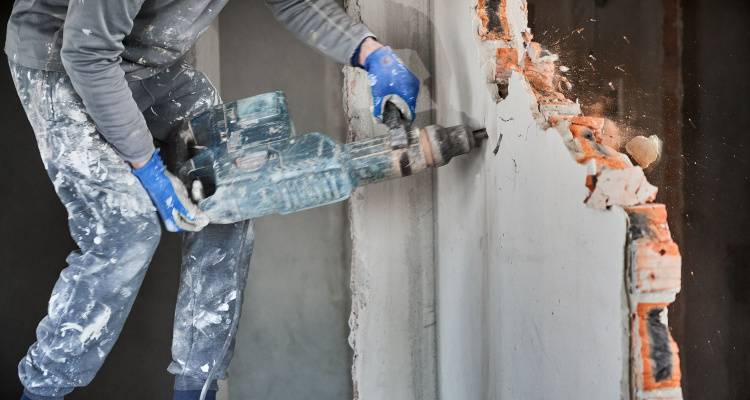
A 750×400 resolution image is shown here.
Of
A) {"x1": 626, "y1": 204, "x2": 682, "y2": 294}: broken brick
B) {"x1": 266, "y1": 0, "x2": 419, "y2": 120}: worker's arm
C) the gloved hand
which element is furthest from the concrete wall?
{"x1": 626, "y1": 204, "x2": 682, "y2": 294}: broken brick

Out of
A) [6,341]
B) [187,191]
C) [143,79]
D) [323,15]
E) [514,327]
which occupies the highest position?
[323,15]

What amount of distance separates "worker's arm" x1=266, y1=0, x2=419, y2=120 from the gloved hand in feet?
1.82

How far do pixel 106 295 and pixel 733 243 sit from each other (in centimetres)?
265

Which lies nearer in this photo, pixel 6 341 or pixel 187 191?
pixel 187 191

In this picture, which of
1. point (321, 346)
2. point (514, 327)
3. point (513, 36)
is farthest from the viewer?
point (321, 346)

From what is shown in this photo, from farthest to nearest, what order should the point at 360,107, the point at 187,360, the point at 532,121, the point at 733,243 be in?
the point at 733,243 → the point at 360,107 → the point at 187,360 → the point at 532,121

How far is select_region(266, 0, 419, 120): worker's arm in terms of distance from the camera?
187cm

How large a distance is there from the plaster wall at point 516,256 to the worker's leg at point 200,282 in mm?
665

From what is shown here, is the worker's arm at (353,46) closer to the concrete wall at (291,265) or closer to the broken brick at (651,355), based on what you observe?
the concrete wall at (291,265)

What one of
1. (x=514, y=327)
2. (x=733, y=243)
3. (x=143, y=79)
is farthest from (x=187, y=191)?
(x=733, y=243)

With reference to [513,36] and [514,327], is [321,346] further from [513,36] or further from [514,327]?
[513,36]

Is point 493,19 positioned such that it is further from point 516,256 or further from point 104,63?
point 104,63

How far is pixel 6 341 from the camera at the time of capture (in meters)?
2.50

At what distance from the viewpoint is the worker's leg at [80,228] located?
1.73 meters
